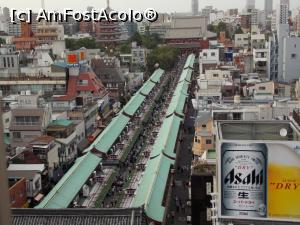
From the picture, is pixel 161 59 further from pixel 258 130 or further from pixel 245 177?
pixel 245 177

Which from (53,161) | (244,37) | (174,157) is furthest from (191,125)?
(244,37)

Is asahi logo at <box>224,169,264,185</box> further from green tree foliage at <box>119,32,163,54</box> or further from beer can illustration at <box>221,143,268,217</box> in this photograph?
green tree foliage at <box>119,32,163,54</box>

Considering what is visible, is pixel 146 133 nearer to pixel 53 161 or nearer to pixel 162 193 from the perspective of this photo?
pixel 53 161

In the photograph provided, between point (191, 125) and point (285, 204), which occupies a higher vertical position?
point (285, 204)

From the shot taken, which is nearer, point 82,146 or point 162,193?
point 162,193

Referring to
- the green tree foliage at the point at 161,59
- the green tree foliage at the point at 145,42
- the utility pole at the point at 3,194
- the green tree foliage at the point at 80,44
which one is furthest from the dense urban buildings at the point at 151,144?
the green tree foliage at the point at 145,42

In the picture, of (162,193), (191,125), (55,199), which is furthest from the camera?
(191,125)

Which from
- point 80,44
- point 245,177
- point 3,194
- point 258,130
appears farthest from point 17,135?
point 80,44

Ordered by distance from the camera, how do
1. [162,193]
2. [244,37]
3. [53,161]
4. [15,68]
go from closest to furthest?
[162,193], [53,161], [15,68], [244,37]
